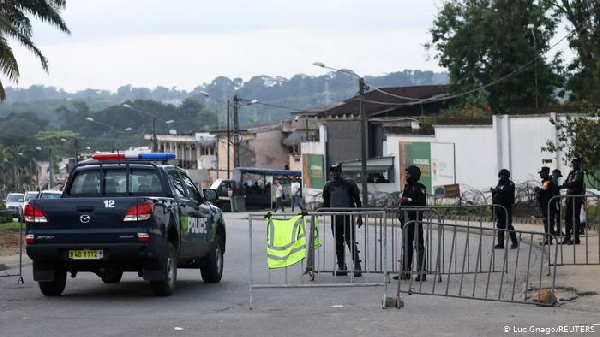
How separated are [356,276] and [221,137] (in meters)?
80.7

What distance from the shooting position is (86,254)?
15.6 m

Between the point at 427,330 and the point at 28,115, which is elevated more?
the point at 28,115

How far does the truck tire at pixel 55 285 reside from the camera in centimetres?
1634

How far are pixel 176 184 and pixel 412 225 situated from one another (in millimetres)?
3439

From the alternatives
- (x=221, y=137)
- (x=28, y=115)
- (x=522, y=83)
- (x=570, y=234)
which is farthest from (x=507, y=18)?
(x=28, y=115)

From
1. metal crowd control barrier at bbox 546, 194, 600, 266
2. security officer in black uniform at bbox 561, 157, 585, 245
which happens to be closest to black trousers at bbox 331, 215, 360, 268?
metal crowd control barrier at bbox 546, 194, 600, 266

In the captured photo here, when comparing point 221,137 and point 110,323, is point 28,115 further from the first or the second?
point 110,323

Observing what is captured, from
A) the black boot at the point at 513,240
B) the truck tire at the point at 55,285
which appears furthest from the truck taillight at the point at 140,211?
the black boot at the point at 513,240

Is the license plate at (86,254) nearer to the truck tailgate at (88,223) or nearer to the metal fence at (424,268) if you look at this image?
the truck tailgate at (88,223)

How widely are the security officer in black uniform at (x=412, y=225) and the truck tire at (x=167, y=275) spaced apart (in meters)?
3.12

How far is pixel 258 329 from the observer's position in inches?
492

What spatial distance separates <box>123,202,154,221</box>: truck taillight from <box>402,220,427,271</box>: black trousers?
3365 millimetres

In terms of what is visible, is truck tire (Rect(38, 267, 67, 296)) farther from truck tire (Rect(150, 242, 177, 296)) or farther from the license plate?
truck tire (Rect(150, 242, 177, 296))

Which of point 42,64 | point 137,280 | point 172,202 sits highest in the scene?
point 42,64
